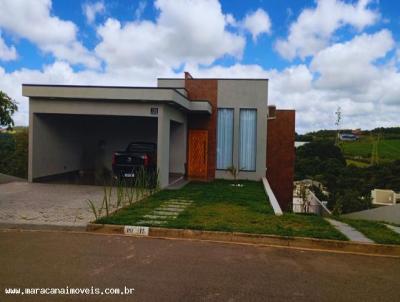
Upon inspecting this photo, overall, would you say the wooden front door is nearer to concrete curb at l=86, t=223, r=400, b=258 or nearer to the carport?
the carport

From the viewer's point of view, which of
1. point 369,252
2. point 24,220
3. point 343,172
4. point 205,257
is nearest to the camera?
point 205,257

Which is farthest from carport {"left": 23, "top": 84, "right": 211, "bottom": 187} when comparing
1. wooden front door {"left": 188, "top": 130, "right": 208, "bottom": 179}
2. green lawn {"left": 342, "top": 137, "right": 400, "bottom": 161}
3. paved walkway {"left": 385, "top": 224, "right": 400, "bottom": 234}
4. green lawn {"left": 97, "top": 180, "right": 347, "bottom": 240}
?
green lawn {"left": 342, "top": 137, "right": 400, "bottom": 161}

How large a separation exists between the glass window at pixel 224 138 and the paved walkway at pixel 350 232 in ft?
31.8

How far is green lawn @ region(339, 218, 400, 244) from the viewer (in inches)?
265

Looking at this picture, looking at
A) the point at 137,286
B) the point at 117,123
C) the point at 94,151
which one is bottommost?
the point at 137,286

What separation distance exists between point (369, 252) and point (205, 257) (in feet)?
9.65

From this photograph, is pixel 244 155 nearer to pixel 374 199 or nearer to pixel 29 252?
pixel 29 252

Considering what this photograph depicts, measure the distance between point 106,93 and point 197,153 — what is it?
6.25 meters

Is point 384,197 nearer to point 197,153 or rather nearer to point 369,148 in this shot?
point 197,153

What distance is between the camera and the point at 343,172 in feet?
153

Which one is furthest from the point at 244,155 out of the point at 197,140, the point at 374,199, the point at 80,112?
the point at 374,199

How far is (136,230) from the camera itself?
728 cm

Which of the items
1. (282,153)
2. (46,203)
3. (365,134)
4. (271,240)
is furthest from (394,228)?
(365,134)

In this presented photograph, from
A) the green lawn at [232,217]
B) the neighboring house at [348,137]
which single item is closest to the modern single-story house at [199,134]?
the green lawn at [232,217]
